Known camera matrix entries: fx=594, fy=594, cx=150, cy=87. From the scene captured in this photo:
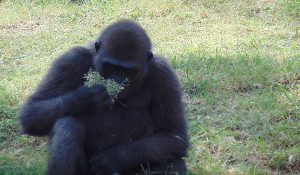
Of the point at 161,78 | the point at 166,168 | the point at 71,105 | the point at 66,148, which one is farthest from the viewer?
the point at 161,78

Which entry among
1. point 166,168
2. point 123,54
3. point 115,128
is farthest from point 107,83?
point 166,168

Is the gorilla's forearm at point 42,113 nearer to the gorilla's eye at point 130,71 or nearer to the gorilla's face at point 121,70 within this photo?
the gorilla's face at point 121,70

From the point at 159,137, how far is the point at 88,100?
25.8 inches

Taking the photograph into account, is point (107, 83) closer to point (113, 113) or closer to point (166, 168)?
point (113, 113)

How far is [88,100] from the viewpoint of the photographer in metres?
4.34

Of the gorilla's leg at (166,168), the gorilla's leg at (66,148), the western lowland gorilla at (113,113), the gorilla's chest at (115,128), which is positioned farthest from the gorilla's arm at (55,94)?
the gorilla's leg at (166,168)

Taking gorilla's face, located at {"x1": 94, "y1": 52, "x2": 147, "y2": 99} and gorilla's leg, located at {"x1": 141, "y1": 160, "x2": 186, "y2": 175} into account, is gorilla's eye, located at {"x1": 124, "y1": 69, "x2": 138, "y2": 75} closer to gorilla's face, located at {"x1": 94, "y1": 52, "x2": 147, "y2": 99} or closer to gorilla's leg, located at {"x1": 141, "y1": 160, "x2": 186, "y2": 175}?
gorilla's face, located at {"x1": 94, "y1": 52, "x2": 147, "y2": 99}

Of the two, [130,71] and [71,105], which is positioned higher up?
[130,71]

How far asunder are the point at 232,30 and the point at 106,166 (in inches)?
194

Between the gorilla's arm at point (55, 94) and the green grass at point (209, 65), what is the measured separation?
0.66m

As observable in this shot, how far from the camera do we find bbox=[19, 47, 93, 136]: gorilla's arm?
4.41m

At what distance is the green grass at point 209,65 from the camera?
521cm

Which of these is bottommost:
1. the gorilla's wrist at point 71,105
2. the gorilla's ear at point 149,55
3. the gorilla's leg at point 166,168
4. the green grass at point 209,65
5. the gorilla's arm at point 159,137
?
the green grass at point 209,65

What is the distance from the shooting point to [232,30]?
8.84 meters
